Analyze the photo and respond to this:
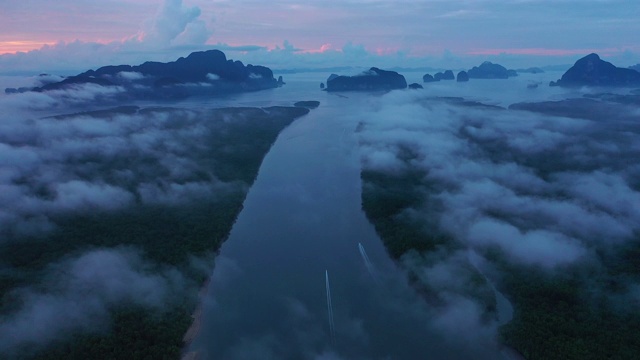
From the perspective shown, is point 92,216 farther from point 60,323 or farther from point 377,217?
point 377,217

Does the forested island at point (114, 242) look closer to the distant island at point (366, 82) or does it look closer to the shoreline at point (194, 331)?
the shoreline at point (194, 331)

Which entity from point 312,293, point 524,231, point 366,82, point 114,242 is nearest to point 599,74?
point 366,82

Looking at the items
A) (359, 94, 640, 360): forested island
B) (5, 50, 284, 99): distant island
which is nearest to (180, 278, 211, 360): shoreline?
(359, 94, 640, 360): forested island

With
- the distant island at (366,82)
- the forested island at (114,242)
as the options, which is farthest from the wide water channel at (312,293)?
the distant island at (366,82)

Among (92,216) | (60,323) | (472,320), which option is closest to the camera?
(60,323)

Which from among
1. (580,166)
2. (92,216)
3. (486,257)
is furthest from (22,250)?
(580,166)

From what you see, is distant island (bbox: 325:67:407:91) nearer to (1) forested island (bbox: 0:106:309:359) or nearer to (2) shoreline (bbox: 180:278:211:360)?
(1) forested island (bbox: 0:106:309:359)

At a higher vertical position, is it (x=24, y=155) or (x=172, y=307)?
(x=24, y=155)
